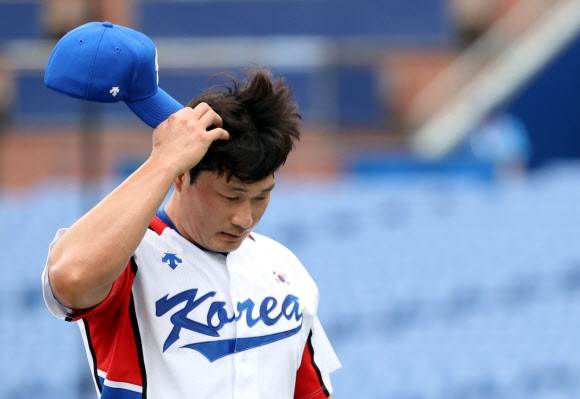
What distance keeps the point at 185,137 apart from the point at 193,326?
0.40 m

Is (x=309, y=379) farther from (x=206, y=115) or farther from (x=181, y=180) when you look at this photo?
(x=206, y=115)

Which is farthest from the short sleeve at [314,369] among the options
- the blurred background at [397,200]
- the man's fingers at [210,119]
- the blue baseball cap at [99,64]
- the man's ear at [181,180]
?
the blurred background at [397,200]

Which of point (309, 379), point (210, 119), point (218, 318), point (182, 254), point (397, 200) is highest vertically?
point (397, 200)

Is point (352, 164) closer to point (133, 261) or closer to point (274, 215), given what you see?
point (274, 215)

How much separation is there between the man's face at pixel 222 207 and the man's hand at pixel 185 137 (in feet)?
0.36

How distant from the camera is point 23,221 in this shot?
9625 millimetres

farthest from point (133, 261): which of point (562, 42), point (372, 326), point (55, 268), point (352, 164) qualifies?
point (562, 42)

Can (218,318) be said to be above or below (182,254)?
below

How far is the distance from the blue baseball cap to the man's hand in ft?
0.32

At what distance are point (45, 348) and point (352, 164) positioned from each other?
2917 millimetres

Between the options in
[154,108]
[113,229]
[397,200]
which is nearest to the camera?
[113,229]

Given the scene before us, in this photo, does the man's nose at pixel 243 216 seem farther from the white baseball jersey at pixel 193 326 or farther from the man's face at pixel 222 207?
the white baseball jersey at pixel 193 326

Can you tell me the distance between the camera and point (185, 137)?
2047 mm

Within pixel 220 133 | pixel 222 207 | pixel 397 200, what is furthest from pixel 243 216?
pixel 397 200
